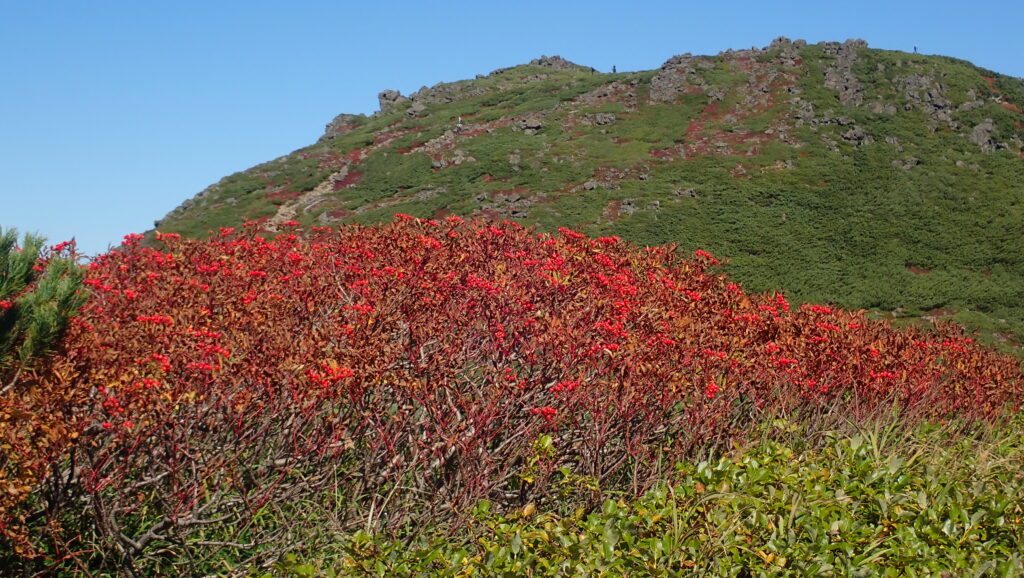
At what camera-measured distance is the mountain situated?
2636cm

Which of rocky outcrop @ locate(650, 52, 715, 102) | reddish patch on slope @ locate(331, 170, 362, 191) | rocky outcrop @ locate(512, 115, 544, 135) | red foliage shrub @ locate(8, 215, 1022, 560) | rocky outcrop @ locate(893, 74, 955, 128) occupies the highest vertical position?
rocky outcrop @ locate(650, 52, 715, 102)

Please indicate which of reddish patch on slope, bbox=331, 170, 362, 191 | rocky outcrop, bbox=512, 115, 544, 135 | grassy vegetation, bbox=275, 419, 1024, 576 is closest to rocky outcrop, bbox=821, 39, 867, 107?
rocky outcrop, bbox=512, 115, 544, 135

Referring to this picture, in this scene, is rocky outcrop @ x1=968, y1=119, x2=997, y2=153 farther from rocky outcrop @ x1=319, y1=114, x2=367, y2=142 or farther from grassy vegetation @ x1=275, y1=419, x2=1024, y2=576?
rocky outcrop @ x1=319, y1=114, x2=367, y2=142

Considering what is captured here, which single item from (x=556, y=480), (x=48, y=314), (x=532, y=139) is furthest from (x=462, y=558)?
(x=532, y=139)

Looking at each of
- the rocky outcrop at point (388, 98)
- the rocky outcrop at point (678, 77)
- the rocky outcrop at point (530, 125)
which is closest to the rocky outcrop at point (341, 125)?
the rocky outcrop at point (388, 98)

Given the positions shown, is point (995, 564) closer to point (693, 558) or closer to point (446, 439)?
point (693, 558)

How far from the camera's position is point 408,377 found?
707 centimetres

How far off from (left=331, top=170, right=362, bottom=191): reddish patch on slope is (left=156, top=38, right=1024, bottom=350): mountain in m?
0.18

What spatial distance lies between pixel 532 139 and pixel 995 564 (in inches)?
1580

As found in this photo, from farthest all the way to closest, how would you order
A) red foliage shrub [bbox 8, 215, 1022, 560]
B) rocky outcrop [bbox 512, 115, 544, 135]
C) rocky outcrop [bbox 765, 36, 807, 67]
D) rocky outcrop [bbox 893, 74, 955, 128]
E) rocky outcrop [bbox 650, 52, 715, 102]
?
rocky outcrop [bbox 765, 36, 807, 67], rocky outcrop [bbox 650, 52, 715, 102], rocky outcrop [bbox 512, 115, 544, 135], rocky outcrop [bbox 893, 74, 955, 128], red foliage shrub [bbox 8, 215, 1022, 560]

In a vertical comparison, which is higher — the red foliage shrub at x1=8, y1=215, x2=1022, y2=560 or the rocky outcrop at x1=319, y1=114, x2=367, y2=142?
the rocky outcrop at x1=319, y1=114, x2=367, y2=142

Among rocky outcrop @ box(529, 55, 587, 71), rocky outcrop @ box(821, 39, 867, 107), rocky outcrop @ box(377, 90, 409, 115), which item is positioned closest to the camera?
rocky outcrop @ box(821, 39, 867, 107)

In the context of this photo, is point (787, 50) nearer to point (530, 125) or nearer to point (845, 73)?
point (845, 73)

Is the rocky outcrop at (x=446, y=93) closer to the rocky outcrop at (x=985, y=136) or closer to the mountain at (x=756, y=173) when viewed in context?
the mountain at (x=756, y=173)
